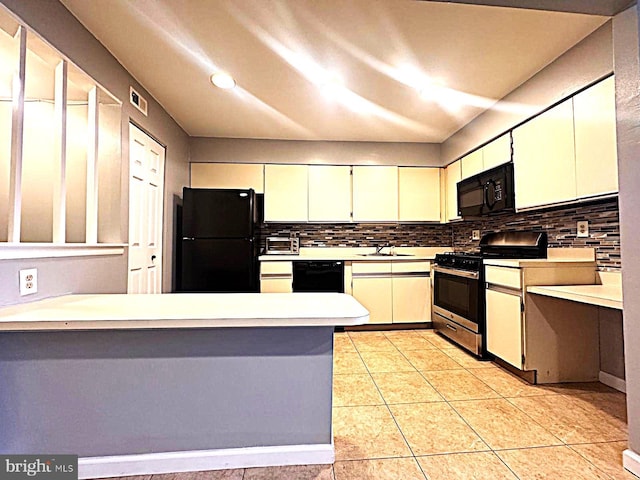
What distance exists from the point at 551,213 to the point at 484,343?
1232 millimetres

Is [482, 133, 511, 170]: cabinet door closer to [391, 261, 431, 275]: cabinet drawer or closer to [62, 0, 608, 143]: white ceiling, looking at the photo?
[62, 0, 608, 143]: white ceiling

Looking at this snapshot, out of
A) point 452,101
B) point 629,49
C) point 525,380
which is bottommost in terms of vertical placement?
point 525,380

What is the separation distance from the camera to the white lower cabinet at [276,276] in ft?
13.0

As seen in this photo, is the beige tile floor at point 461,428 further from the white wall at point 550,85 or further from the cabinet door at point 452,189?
the white wall at point 550,85

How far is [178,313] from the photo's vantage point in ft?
4.59

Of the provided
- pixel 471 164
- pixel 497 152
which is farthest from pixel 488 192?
pixel 471 164

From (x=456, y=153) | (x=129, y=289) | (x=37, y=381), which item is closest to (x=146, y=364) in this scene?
(x=37, y=381)

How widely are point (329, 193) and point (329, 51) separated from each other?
83.9 inches

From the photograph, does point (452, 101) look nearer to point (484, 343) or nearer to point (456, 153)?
point (456, 153)

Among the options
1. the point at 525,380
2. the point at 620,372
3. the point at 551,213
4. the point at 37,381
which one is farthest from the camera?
the point at 551,213

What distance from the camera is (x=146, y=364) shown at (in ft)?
4.84

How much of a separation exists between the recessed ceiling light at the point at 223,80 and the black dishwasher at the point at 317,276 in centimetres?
195

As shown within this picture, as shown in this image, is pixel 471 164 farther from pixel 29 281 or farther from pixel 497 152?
pixel 29 281
